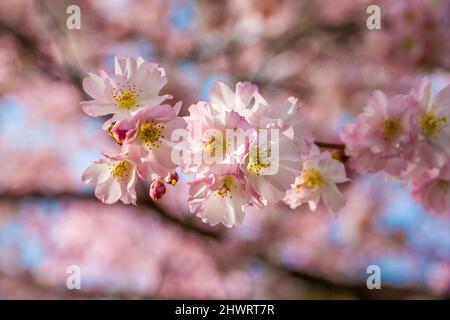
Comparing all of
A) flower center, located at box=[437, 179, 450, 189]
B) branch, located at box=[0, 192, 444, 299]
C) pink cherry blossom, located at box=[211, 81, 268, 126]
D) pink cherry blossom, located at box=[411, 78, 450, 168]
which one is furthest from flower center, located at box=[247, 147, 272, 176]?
branch, located at box=[0, 192, 444, 299]

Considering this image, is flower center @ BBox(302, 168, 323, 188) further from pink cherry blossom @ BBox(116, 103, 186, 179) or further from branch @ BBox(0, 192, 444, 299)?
branch @ BBox(0, 192, 444, 299)

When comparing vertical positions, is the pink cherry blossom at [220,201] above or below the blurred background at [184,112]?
below

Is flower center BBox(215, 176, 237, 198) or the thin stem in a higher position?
the thin stem

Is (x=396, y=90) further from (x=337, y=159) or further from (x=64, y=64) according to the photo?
(x=337, y=159)

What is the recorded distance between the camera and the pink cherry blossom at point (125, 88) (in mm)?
1226

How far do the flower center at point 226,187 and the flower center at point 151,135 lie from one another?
0.17m

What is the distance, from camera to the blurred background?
337 centimetres

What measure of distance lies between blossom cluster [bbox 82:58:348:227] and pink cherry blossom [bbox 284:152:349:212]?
7.1 inches

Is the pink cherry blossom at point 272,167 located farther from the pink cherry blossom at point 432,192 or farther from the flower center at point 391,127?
the pink cherry blossom at point 432,192

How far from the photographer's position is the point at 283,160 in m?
1.26

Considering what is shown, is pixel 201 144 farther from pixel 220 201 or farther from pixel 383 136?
pixel 383 136

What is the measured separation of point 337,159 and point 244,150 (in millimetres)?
430

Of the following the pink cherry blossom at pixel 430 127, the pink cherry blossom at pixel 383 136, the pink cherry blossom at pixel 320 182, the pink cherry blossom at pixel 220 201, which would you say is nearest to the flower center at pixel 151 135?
the pink cherry blossom at pixel 220 201
